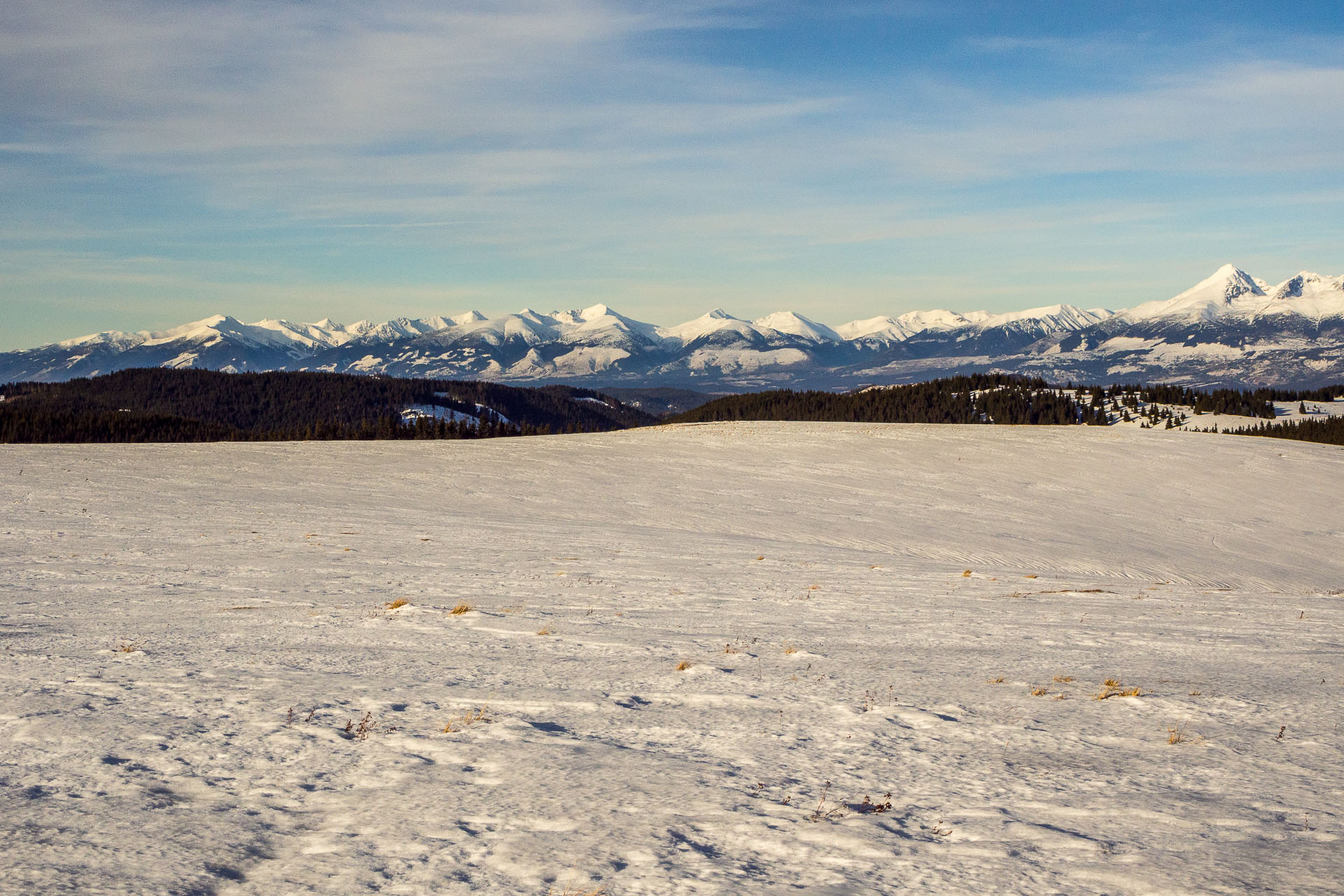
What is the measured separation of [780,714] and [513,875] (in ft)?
14.8

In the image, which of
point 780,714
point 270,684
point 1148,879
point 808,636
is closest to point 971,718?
point 780,714

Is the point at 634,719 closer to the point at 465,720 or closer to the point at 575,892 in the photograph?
the point at 465,720

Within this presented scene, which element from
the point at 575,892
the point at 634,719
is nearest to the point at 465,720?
the point at 634,719

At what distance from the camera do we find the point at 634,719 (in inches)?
396

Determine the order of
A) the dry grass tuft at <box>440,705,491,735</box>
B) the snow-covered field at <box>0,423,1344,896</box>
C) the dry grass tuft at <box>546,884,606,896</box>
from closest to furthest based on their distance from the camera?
1. the dry grass tuft at <box>546,884,606,896</box>
2. the snow-covered field at <box>0,423,1344,896</box>
3. the dry grass tuft at <box>440,705,491,735</box>

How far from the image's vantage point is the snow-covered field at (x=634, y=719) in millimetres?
6707

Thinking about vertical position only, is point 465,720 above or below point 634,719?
above

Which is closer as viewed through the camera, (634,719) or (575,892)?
(575,892)

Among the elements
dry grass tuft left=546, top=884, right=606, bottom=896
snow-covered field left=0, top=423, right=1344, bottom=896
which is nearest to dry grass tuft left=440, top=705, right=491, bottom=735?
snow-covered field left=0, top=423, right=1344, bottom=896

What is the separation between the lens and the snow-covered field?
6.71 m

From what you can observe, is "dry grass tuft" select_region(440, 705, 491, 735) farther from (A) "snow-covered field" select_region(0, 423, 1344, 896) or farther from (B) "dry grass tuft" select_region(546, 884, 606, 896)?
(B) "dry grass tuft" select_region(546, 884, 606, 896)

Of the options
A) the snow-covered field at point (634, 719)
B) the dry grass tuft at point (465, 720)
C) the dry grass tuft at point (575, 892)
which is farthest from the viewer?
the dry grass tuft at point (465, 720)

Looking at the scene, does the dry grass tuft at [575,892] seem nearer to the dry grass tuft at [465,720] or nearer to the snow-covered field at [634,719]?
the snow-covered field at [634,719]

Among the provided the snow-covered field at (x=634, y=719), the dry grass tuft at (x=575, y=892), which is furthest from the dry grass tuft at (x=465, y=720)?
the dry grass tuft at (x=575, y=892)
